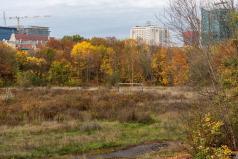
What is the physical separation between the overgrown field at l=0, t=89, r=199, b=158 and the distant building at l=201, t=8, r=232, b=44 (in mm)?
3050

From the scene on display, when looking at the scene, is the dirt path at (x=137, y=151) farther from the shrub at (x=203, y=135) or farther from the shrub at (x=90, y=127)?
the shrub at (x=90, y=127)

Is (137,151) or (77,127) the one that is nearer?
(137,151)

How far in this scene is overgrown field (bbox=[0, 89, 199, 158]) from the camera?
692 inches

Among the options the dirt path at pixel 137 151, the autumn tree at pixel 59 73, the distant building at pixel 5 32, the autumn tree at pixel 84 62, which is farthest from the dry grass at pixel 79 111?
the distant building at pixel 5 32

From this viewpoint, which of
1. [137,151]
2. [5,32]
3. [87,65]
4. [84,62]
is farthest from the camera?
[5,32]

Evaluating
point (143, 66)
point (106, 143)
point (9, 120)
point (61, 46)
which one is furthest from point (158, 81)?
point (106, 143)

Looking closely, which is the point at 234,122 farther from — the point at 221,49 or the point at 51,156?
the point at 51,156

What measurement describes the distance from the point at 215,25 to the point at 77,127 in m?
11.4

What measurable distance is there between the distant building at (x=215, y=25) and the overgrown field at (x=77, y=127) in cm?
305

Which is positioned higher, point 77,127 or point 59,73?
point 59,73

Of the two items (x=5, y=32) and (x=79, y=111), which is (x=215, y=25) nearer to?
(x=79, y=111)

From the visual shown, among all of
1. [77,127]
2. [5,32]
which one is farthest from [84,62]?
[5,32]

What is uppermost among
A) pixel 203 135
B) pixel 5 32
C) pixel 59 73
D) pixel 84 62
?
pixel 5 32

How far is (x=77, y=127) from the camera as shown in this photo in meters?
22.8
